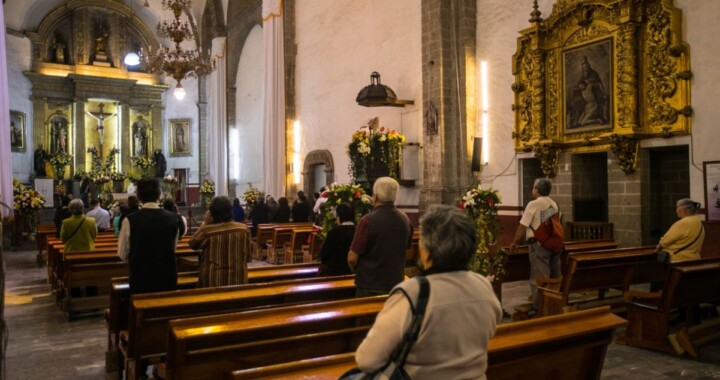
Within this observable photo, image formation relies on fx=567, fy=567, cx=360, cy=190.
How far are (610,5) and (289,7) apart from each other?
11927 millimetres

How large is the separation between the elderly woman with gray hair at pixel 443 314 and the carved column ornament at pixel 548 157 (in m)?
9.02

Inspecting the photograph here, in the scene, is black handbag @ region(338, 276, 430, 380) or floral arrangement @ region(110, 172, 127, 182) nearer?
black handbag @ region(338, 276, 430, 380)

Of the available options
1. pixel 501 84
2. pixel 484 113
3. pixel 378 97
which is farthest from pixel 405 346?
pixel 378 97

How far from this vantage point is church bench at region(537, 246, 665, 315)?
584 cm

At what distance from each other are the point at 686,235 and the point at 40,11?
26846 millimetres

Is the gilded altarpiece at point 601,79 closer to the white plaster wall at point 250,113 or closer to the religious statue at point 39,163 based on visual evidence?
the white plaster wall at point 250,113

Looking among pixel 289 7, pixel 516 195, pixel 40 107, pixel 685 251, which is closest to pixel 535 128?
pixel 516 195

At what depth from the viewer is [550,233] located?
20.2ft

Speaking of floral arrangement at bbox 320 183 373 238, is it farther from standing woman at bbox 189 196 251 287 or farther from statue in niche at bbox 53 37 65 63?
statue in niche at bbox 53 37 65 63

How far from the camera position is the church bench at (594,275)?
584cm

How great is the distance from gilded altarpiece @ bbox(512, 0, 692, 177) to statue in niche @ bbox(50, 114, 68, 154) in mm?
21548

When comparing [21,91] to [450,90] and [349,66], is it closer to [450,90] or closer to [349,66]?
[349,66]

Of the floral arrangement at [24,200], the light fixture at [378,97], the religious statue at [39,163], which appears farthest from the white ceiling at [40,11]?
the light fixture at [378,97]

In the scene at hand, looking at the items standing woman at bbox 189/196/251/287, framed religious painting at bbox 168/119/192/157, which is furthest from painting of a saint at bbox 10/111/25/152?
standing woman at bbox 189/196/251/287
